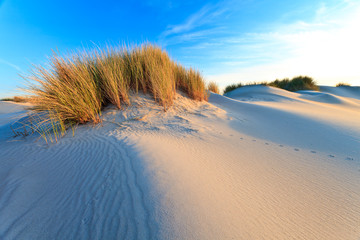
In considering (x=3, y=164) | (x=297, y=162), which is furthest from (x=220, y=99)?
(x=3, y=164)

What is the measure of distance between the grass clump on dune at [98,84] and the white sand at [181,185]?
66 centimetres

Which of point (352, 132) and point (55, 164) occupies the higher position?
point (352, 132)

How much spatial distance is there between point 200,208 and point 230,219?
21cm

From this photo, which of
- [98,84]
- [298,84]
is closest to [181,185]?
[98,84]

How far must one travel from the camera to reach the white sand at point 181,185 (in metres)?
Result: 0.99

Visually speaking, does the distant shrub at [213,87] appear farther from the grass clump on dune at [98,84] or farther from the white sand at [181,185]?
the white sand at [181,185]

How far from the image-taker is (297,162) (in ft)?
5.98

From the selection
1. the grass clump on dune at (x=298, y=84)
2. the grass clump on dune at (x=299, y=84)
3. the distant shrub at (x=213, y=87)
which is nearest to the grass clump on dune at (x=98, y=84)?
the distant shrub at (x=213, y=87)

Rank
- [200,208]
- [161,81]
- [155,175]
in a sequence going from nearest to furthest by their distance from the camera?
[200,208] < [155,175] < [161,81]

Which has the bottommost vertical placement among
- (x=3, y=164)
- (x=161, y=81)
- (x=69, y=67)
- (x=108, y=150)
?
(x=3, y=164)

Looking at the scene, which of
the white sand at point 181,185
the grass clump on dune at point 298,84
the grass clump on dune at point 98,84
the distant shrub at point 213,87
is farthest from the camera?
the grass clump on dune at point 298,84

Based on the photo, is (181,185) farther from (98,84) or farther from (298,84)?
(298,84)

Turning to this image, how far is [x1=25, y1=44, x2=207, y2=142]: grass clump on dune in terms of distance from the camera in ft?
9.62

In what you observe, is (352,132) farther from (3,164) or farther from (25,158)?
(3,164)
